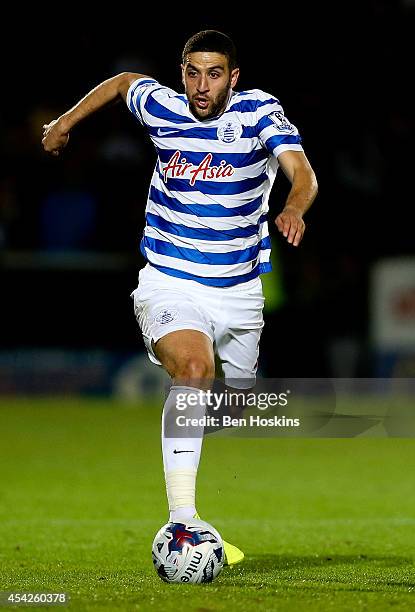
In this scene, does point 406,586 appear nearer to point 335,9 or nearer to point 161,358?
point 161,358

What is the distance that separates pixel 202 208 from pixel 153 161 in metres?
10.2

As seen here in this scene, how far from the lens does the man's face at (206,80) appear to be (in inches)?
221

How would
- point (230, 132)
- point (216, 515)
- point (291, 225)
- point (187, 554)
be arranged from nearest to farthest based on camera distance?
point (291, 225)
point (187, 554)
point (230, 132)
point (216, 515)

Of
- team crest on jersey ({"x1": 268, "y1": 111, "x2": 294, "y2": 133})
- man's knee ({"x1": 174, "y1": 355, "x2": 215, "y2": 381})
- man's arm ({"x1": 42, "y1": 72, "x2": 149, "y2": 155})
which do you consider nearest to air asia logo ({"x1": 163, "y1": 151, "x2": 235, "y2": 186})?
team crest on jersey ({"x1": 268, "y1": 111, "x2": 294, "y2": 133})

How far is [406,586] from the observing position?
5.07m

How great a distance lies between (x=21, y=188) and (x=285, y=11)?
489 centimetres

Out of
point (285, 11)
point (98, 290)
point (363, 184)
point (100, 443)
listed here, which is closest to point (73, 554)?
point (100, 443)

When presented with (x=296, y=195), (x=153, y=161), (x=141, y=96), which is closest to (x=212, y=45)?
(x=141, y=96)

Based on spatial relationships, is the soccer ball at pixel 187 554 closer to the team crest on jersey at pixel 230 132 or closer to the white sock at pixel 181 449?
the white sock at pixel 181 449

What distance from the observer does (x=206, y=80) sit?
561 centimetres

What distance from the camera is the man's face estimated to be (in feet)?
18.4

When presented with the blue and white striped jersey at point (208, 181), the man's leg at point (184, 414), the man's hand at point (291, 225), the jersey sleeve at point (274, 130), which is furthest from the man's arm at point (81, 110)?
the man's hand at point (291, 225)

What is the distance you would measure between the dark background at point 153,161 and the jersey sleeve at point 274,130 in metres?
8.94

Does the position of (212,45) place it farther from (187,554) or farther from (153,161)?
(153,161)
